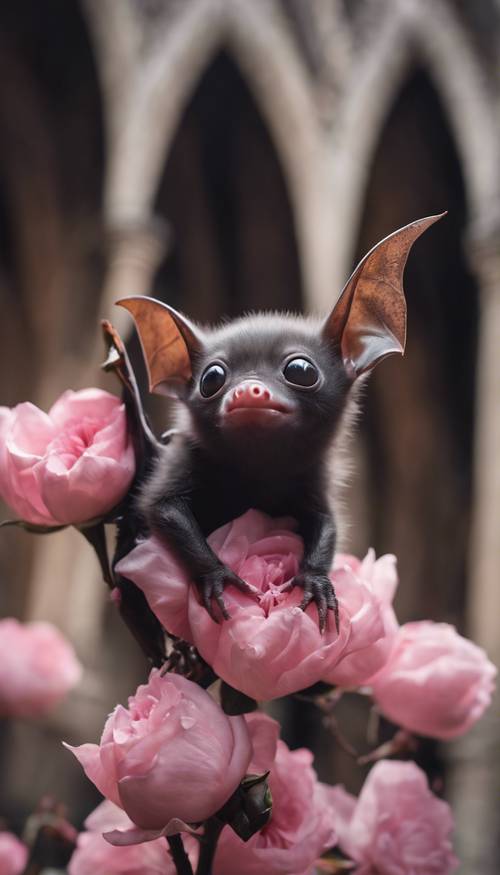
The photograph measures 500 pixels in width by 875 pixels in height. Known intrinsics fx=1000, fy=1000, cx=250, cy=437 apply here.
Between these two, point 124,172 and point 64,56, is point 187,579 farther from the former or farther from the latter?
point 64,56

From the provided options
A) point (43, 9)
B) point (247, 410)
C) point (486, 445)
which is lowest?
point (486, 445)

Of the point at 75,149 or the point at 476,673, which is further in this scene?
the point at 75,149

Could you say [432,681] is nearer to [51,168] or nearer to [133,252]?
[133,252]

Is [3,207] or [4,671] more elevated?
[3,207]

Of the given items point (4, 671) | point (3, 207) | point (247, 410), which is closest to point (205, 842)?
point (247, 410)

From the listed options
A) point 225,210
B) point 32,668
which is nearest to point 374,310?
point 32,668
